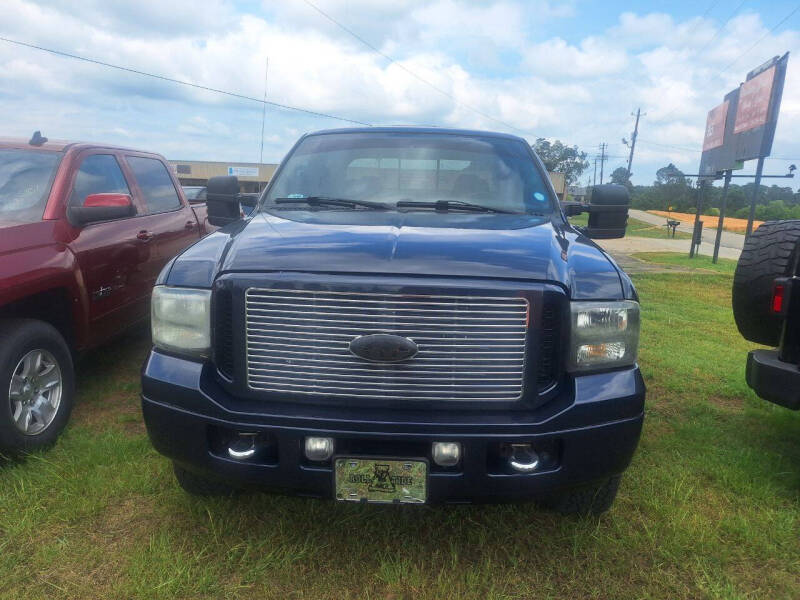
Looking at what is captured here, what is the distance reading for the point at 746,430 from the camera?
3.77 m

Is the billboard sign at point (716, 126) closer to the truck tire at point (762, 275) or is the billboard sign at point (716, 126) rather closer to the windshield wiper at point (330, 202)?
the truck tire at point (762, 275)

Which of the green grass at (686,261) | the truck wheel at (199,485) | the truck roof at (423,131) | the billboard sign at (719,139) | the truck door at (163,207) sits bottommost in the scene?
the green grass at (686,261)

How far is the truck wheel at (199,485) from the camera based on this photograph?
2668 mm

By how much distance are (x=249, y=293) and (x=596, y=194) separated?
238cm

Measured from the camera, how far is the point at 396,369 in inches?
84.4

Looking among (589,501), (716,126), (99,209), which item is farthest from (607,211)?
(716,126)

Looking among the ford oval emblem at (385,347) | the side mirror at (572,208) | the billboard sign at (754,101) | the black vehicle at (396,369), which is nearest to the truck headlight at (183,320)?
the black vehicle at (396,369)

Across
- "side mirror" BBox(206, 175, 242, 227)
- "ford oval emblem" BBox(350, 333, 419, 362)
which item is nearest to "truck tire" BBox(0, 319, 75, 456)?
"side mirror" BBox(206, 175, 242, 227)

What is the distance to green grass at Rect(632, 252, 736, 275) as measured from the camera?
1395cm

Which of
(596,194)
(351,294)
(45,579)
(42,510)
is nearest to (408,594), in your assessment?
(351,294)

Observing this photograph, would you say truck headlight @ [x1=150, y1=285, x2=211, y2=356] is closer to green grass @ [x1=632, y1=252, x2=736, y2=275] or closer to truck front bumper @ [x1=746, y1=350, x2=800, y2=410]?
truck front bumper @ [x1=746, y1=350, x2=800, y2=410]

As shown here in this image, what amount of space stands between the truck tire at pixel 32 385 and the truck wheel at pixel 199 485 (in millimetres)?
1006

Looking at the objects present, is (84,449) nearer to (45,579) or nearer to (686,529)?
(45,579)

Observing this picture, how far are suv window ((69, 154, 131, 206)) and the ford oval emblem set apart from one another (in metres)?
2.79
